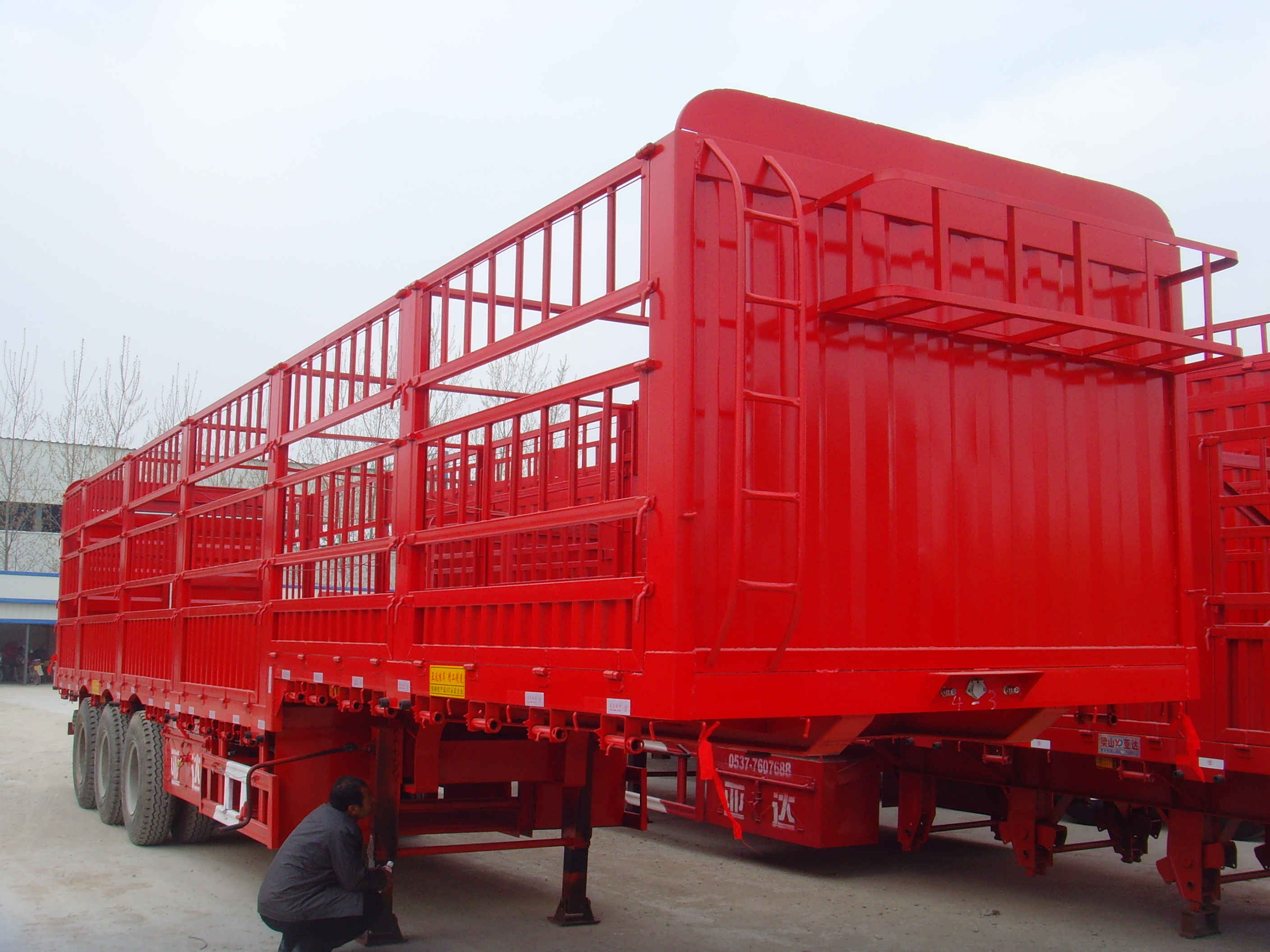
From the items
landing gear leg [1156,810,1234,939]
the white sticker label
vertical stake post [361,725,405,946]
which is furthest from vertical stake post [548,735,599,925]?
landing gear leg [1156,810,1234,939]

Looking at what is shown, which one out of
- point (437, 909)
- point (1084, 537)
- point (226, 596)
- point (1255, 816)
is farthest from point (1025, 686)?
point (226, 596)

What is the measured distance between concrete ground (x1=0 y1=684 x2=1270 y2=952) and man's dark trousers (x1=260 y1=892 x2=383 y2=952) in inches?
33.0

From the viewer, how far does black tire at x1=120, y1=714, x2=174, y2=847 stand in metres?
9.13

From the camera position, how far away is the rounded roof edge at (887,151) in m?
3.92

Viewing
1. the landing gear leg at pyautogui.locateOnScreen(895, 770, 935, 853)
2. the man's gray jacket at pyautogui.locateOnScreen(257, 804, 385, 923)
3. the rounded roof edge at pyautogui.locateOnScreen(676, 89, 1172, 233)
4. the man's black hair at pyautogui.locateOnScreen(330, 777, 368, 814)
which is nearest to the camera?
the rounded roof edge at pyautogui.locateOnScreen(676, 89, 1172, 233)

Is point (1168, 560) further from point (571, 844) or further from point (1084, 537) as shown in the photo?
point (571, 844)

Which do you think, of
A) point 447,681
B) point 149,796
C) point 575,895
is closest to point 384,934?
point 575,895

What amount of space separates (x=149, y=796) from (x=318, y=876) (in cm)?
433

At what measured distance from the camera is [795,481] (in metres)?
3.83

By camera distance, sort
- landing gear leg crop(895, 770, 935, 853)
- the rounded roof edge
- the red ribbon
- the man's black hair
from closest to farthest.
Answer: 1. the red ribbon
2. the rounded roof edge
3. the man's black hair
4. landing gear leg crop(895, 770, 935, 853)

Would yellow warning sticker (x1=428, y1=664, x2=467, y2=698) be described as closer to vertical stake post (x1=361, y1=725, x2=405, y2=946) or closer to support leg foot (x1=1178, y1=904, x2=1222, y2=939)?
vertical stake post (x1=361, y1=725, x2=405, y2=946)

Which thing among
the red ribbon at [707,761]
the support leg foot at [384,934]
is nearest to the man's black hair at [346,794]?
the support leg foot at [384,934]

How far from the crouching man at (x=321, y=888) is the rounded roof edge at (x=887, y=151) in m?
Result: 3.88

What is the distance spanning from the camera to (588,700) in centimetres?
385
